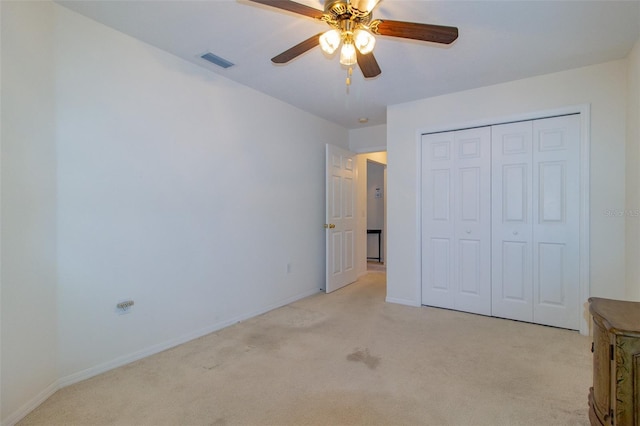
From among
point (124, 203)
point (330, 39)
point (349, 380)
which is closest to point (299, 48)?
point (330, 39)

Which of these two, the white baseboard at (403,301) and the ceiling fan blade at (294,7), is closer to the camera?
the ceiling fan blade at (294,7)

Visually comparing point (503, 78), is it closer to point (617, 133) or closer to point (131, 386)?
point (617, 133)

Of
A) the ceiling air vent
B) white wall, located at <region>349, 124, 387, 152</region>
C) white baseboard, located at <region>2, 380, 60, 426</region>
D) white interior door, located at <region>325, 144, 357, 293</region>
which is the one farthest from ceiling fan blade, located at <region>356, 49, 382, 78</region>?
white baseboard, located at <region>2, 380, 60, 426</region>

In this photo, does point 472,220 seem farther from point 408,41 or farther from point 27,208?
point 27,208

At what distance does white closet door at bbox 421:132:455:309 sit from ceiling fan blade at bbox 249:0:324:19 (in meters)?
2.52

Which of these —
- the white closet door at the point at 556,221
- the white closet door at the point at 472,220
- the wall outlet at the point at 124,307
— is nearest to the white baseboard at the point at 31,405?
the wall outlet at the point at 124,307

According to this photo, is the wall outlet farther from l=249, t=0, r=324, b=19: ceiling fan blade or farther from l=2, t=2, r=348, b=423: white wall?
l=249, t=0, r=324, b=19: ceiling fan blade

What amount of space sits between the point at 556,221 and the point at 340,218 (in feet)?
8.58

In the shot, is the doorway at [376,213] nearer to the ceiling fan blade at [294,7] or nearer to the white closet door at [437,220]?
the white closet door at [437,220]

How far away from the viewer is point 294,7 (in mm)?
1632

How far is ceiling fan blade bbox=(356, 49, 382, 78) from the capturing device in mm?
1982

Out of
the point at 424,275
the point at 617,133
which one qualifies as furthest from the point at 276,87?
the point at 617,133

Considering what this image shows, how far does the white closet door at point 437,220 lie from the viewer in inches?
145

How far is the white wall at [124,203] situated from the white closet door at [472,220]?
223cm
